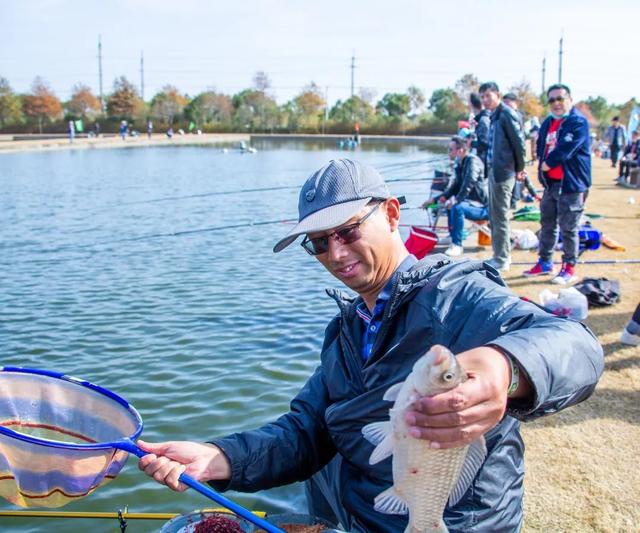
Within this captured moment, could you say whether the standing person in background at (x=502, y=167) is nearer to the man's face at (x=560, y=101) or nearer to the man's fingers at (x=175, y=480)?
the man's face at (x=560, y=101)

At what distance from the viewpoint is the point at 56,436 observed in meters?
3.53

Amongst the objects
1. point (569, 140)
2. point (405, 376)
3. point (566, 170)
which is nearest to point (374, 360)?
point (405, 376)

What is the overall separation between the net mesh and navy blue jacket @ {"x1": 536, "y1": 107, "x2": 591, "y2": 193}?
704cm

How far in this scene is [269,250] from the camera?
1424 centimetres

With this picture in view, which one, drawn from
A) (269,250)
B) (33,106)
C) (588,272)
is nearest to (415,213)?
(269,250)

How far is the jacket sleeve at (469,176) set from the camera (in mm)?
11656

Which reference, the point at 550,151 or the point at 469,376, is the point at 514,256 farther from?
the point at 469,376

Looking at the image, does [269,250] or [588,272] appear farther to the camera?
[269,250]

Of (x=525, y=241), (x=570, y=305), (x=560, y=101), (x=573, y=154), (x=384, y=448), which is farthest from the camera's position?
(x=525, y=241)

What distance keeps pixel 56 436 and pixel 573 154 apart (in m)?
7.26

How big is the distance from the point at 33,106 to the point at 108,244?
89646 millimetres

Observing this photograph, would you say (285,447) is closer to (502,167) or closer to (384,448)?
(384,448)

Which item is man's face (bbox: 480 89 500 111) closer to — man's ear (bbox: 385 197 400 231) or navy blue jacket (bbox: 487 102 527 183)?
navy blue jacket (bbox: 487 102 527 183)

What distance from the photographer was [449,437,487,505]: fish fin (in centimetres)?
212
